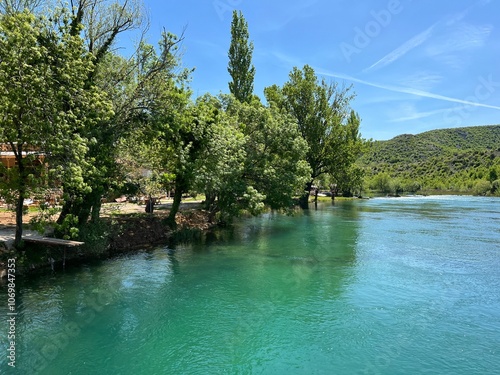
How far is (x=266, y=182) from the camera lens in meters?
32.9

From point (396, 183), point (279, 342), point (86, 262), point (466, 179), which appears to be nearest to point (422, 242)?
point (279, 342)

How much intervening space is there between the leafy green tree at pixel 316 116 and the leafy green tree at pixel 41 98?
136 ft

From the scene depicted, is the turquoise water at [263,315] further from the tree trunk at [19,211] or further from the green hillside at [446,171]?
the green hillside at [446,171]

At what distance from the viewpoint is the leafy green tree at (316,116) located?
55.3 metres

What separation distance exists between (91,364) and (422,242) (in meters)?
25.6

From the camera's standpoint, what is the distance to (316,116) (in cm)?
5562

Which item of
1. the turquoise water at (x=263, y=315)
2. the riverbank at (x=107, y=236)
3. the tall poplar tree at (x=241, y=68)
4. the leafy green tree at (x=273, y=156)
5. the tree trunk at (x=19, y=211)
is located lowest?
the turquoise water at (x=263, y=315)

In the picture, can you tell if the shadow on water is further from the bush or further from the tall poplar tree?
the bush

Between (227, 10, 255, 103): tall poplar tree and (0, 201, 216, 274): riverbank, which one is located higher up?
(227, 10, 255, 103): tall poplar tree

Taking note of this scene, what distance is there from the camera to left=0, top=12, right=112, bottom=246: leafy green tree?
42.7 feet

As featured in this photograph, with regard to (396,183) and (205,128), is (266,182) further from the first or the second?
(396,183)

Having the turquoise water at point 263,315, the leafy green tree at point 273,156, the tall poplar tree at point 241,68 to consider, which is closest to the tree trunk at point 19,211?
the turquoise water at point 263,315

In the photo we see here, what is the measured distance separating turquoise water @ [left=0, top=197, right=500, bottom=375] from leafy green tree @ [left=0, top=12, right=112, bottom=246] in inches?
197

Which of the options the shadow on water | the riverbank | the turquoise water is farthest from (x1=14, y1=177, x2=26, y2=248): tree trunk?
the turquoise water
